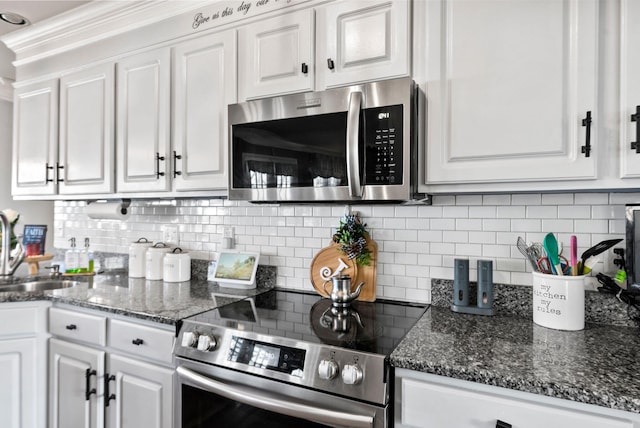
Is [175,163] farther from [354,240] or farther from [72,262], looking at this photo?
[72,262]

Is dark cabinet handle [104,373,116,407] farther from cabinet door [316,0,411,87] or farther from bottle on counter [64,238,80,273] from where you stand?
cabinet door [316,0,411,87]

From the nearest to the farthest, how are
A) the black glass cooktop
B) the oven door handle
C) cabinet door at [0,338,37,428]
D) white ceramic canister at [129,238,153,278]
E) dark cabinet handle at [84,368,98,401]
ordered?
the oven door handle
the black glass cooktop
dark cabinet handle at [84,368,98,401]
cabinet door at [0,338,37,428]
white ceramic canister at [129,238,153,278]

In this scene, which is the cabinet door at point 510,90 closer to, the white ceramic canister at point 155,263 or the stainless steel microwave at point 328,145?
the stainless steel microwave at point 328,145

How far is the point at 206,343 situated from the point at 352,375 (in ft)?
1.77

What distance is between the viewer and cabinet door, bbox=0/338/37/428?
169cm

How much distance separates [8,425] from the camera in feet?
5.59

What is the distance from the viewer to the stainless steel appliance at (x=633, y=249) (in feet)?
3.98

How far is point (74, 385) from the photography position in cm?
164

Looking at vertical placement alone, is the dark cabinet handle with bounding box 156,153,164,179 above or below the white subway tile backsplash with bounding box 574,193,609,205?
above

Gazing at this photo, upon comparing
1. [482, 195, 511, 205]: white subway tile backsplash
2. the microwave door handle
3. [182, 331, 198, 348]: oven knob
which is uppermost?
the microwave door handle

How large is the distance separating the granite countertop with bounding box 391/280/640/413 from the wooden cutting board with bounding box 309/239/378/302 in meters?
0.36

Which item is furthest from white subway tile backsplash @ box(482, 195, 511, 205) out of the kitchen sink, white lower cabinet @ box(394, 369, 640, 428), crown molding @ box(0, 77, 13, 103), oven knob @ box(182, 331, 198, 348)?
crown molding @ box(0, 77, 13, 103)

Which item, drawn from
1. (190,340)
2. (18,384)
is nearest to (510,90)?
(190,340)

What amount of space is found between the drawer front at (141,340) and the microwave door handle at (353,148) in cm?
87
